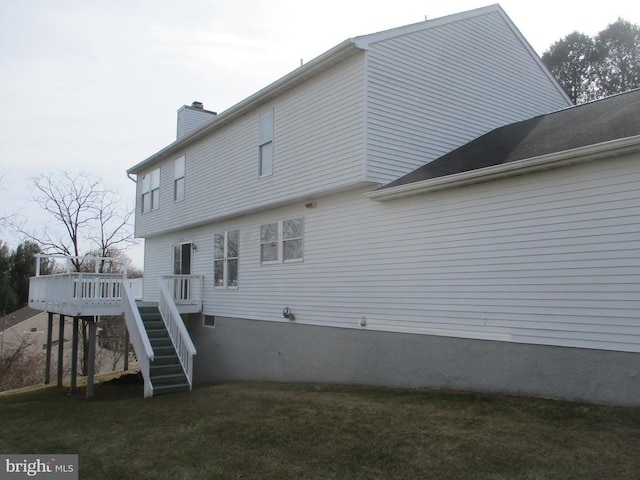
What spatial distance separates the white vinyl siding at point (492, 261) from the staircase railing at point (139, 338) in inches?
136

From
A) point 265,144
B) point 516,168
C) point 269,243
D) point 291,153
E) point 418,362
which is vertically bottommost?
point 418,362

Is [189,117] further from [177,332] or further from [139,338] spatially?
[139,338]

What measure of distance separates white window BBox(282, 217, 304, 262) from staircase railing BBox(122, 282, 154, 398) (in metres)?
3.69

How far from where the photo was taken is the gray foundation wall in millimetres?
6527

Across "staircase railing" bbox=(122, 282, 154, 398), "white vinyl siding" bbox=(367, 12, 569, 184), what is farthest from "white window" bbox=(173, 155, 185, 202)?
"white vinyl siding" bbox=(367, 12, 569, 184)

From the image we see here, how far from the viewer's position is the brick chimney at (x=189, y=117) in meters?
18.8

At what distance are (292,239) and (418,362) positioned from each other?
15.4 ft

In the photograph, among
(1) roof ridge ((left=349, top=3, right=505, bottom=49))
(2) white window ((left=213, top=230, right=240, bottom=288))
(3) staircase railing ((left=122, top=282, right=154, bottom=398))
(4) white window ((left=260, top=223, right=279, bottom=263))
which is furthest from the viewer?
(2) white window ((left=213, top=230, right=240, bottom=288))

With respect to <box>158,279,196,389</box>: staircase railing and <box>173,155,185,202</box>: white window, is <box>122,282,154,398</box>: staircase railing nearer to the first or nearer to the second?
<box>158,279,196,389</box>: staircase railing

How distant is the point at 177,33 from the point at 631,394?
10182 millimetres

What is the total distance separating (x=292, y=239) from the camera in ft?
40.0

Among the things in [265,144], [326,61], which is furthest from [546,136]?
[265,144]

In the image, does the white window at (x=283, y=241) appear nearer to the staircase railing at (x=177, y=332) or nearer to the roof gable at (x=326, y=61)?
the staircase railing at (x=177, y=332)

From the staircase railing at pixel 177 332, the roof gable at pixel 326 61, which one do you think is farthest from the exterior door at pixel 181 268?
the roof gable at pixel 326 61
